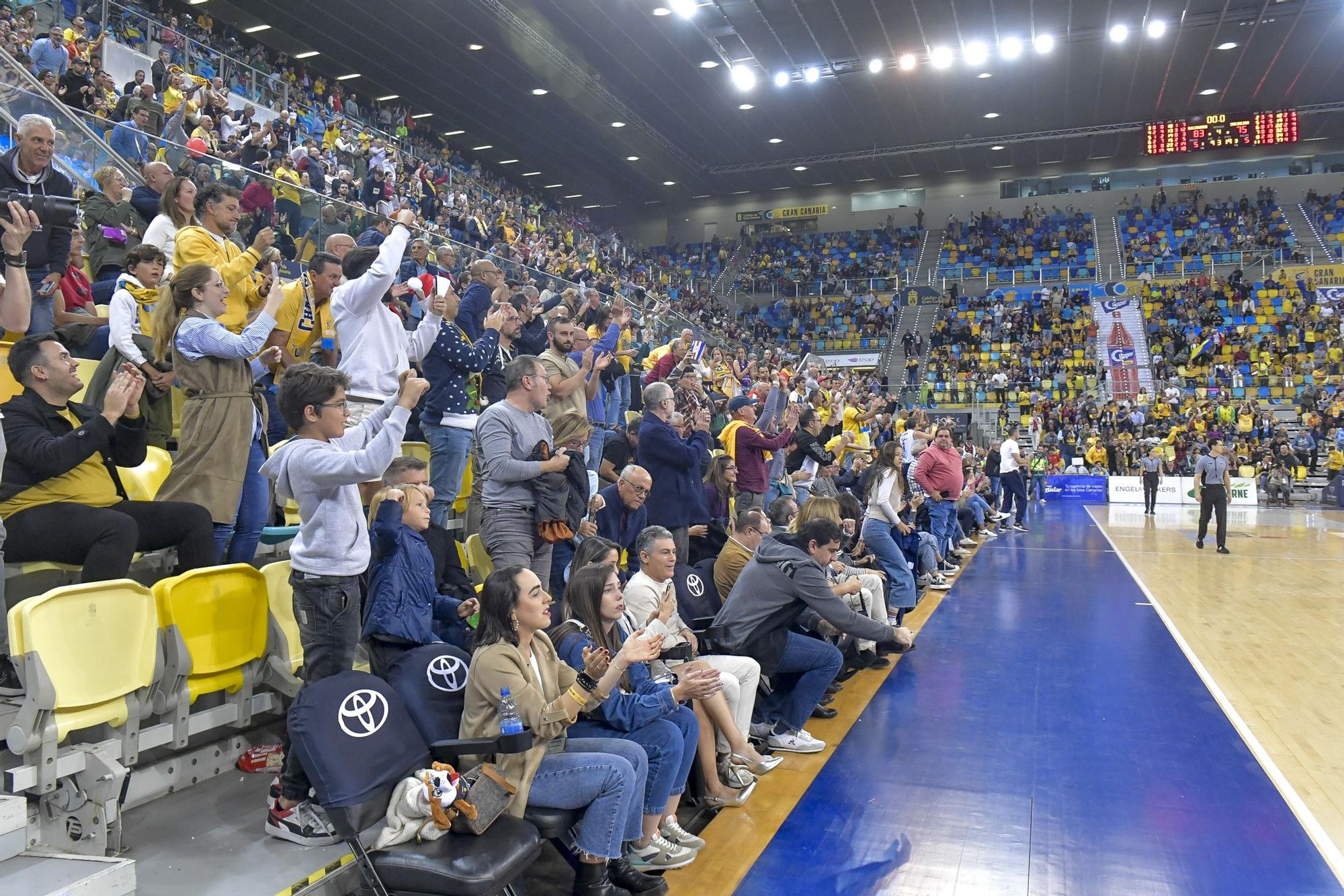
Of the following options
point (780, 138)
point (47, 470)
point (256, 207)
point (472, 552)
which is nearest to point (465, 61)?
point (780, 138)

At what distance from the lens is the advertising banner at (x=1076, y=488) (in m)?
21.6

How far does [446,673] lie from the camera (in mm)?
3205

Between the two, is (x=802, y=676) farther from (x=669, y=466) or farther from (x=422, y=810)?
(x=422, y=810)

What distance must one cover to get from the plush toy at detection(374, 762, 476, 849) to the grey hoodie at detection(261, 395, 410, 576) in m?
0.73

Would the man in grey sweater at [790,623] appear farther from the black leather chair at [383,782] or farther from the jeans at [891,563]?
the jeans at [891,563]

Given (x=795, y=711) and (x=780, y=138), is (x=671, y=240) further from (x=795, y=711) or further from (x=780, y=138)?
(x=795, y=711)

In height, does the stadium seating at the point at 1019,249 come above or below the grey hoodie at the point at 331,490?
above

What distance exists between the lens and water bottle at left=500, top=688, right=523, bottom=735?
289cm

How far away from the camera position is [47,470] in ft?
10.1

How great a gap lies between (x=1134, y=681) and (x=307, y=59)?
62.8ft

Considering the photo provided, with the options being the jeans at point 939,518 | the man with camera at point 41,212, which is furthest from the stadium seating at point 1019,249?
the man with camera at point 41,212

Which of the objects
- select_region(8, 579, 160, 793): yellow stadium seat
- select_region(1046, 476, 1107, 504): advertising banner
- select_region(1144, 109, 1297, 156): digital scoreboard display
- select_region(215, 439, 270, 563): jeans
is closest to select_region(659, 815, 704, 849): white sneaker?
select_region(8, 579, 160, 793): yellow stadium seat

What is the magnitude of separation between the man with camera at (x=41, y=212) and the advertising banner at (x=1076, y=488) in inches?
819

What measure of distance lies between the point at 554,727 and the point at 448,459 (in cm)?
242
